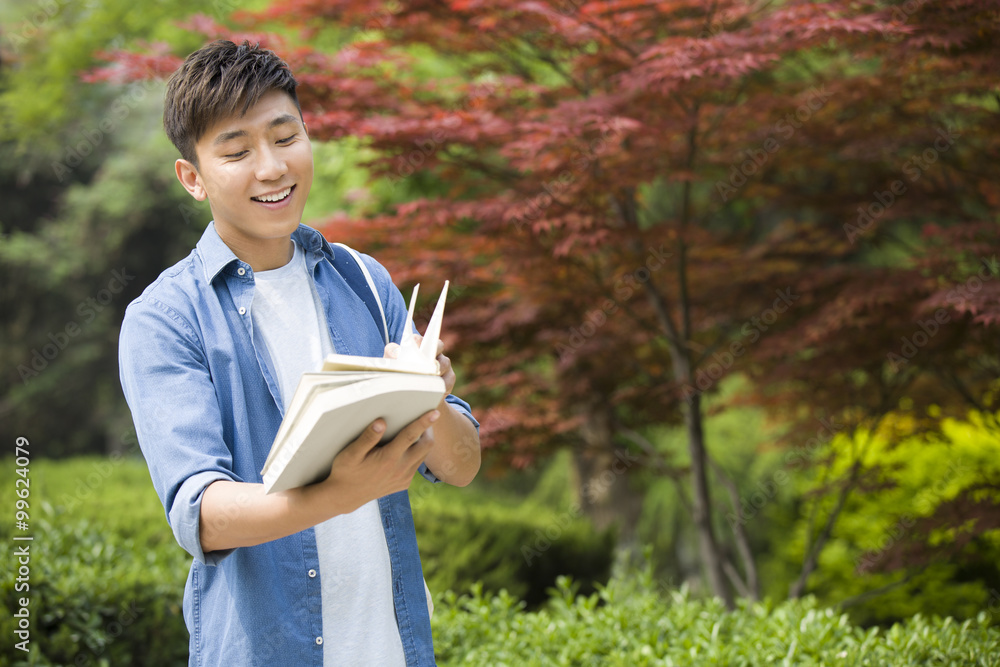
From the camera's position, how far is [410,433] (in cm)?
101

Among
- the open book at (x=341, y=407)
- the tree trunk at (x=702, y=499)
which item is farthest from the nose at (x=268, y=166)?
the tree trunk at (x=702, y=499)

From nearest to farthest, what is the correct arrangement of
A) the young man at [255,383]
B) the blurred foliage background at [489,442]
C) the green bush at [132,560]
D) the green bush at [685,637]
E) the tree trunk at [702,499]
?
the young man at [255,383], the green bush at [685,637], the green bush at [132,560], the blurred foliage background at [489,442], the tree trunk at [702,499]

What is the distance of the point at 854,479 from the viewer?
3.89 m

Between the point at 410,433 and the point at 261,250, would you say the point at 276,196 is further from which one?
the point at 410,433

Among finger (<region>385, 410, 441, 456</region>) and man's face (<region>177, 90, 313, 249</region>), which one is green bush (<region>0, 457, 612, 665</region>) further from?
finger (<region>385, 410, 441, 456</region>)

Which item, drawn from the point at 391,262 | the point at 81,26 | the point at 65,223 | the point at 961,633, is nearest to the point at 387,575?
the point at 961,633

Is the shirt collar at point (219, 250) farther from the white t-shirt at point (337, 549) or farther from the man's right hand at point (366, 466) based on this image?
the man's right hand at point (366, 466)

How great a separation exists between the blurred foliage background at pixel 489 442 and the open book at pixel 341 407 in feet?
6.70

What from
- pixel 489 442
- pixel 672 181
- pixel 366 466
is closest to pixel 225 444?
pixel 366 466

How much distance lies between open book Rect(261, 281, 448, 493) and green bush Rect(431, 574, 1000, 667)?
1.71m

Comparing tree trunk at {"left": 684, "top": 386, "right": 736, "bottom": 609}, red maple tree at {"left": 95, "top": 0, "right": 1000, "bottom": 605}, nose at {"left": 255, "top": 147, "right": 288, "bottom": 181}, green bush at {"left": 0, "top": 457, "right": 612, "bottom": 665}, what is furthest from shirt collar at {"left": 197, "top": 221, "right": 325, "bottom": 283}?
tree trunk at {"left": 684, "top": 386, "right": 736, "bottom": 609}

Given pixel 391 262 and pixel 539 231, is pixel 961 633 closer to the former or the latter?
pixel 539 231

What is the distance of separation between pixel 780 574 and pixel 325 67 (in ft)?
17.8

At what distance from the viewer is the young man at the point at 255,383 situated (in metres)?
1.14
